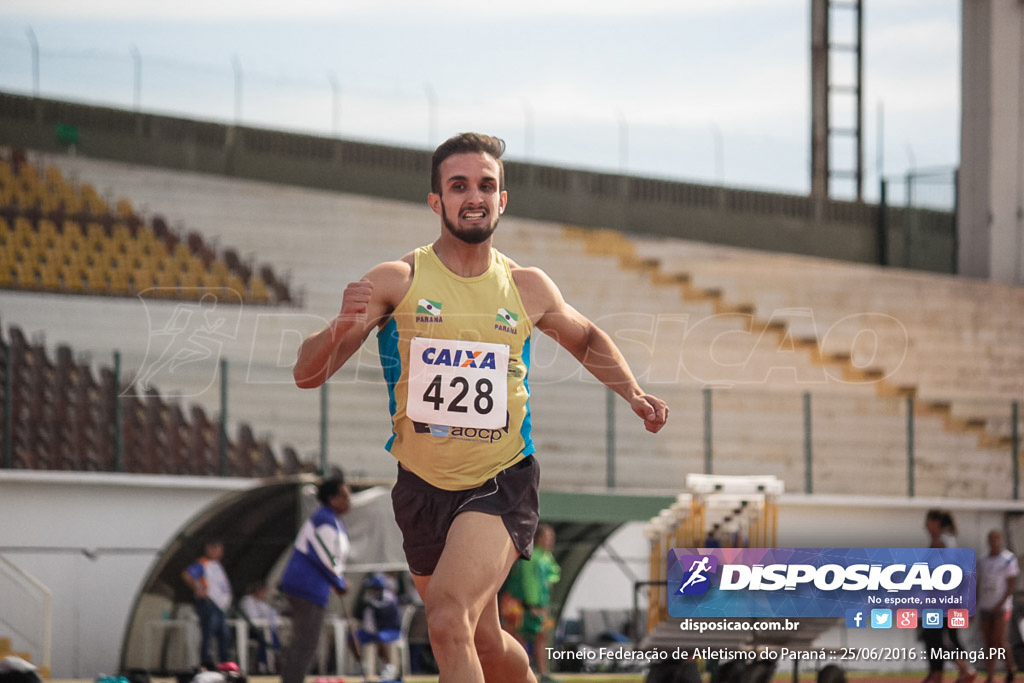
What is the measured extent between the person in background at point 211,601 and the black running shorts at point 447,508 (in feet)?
29.4

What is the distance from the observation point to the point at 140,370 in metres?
17.4

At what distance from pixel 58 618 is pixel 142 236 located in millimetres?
10016

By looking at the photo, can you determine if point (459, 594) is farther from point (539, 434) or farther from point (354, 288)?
point (539, 434)

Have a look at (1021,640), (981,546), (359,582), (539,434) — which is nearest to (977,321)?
(981,546)

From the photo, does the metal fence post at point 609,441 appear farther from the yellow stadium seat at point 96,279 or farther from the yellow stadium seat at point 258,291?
the yellow stadium seat at point 96,279

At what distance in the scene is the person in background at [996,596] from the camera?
13.7 meters

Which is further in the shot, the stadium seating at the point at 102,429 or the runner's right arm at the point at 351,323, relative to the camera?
the stadium seating at the point at 102,429

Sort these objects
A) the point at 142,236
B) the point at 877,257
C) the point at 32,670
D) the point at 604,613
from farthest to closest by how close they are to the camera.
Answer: the point at 877,257
the point at 142,236
the point at 604,613
the point at 32,670

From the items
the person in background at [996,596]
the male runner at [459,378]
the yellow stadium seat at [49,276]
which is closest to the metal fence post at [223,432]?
the yellow stadium seat at [49,276]

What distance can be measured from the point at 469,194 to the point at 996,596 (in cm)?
947

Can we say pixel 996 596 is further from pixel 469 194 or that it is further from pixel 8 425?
pixel 8 425

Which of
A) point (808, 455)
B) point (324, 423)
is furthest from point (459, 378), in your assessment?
point (808, 455)

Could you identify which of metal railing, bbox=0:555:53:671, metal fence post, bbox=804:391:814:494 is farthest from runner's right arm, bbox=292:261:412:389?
metal fence post, bbox=804:391:814:494

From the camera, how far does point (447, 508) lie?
588 centimetres
